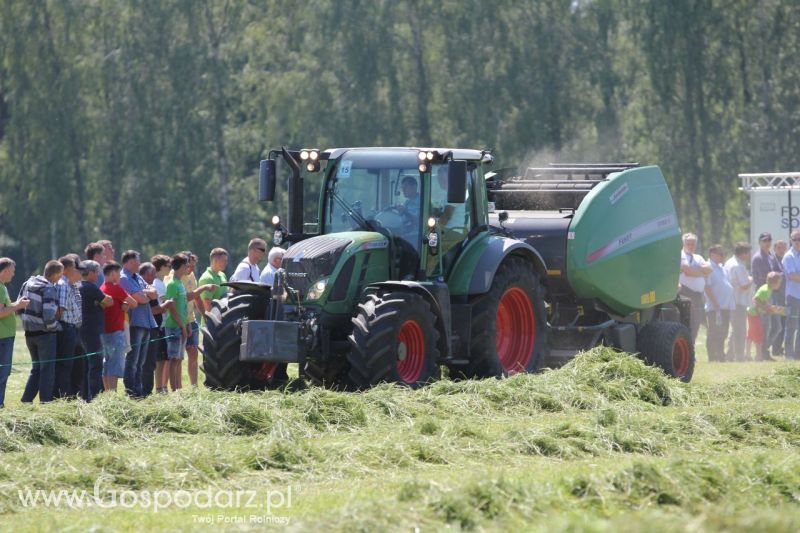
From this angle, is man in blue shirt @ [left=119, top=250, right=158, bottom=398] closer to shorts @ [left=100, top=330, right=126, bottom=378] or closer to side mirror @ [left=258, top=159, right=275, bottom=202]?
shorts @ [left=100, top=330, right=126, bottom=378]

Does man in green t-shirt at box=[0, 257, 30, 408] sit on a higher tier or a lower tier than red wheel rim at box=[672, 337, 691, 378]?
higher

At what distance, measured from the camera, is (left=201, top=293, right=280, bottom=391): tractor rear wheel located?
12414 mm

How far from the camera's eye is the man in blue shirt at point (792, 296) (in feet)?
65.6

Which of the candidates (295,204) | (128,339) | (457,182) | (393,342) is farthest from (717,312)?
(128,339)

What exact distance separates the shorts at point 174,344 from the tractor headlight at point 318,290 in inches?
91.0

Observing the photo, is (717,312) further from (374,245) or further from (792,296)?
(374,245)

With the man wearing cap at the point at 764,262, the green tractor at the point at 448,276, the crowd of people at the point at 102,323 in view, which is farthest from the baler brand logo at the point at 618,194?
the man wearing cap at the point at 764,262

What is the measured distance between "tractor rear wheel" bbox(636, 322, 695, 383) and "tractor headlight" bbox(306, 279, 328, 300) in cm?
424

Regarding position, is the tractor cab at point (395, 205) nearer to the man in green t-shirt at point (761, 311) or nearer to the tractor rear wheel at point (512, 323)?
the tractor rear wheel at point (512, 323)

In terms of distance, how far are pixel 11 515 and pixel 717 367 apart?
12.3 meters

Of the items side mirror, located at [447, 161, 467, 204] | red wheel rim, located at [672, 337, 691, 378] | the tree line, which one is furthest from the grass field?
the tree line

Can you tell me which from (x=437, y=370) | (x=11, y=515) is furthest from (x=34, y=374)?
(x=11, y=515)

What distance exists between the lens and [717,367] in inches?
710

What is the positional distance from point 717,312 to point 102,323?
32.9 ft
